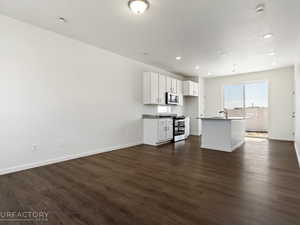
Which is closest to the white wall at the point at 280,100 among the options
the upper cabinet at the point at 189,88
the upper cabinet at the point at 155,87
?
the upper cabinet at the point at 189,88

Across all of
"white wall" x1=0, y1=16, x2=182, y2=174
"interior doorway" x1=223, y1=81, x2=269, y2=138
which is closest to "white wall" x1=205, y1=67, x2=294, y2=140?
"interior doorway" x1=223, y1=81, x2=269, y2=138

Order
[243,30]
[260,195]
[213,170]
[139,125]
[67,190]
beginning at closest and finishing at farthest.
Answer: [260,195] → [67,190] → [213,170] → [243,30] → [139,125]

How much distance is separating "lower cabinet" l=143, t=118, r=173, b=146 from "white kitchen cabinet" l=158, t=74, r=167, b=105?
81 centimetres

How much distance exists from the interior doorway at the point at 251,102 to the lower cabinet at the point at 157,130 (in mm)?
3971

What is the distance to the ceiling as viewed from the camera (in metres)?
2.58

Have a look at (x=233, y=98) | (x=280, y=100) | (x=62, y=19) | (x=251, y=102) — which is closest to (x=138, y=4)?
(x=62, y=19)

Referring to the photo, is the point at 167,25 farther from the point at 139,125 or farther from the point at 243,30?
the point at 139,125

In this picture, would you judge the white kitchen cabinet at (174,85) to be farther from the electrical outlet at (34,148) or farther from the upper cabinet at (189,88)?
the electrical outlet at (34,148)

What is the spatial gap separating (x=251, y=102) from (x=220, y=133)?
4.50m

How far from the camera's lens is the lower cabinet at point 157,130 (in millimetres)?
5344

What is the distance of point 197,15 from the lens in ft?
9.25

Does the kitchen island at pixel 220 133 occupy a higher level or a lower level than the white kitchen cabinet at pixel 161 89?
lower

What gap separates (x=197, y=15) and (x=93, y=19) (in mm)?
1969

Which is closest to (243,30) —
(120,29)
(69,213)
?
(120,29)
